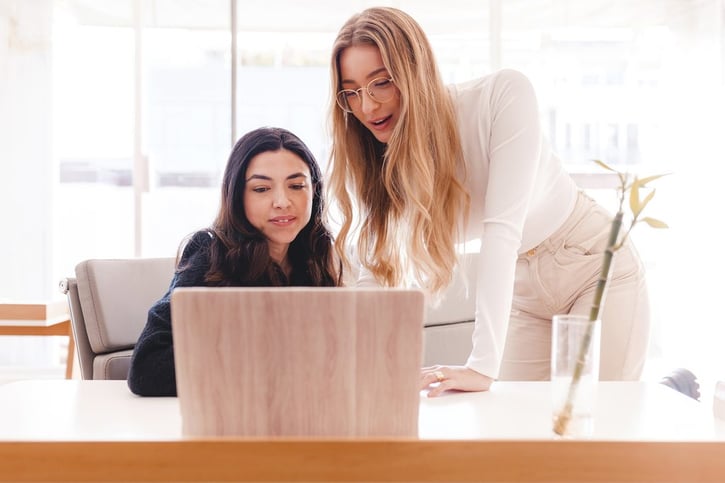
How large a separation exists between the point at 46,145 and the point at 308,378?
3.87 metres

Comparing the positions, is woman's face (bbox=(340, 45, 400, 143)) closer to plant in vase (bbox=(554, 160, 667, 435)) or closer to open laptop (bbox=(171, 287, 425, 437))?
plant in vase (bbox=(554, 160, 667, 435))

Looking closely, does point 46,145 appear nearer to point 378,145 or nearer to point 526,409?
point 378,145

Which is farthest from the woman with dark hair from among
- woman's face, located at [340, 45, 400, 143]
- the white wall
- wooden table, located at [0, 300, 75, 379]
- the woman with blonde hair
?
the white wall

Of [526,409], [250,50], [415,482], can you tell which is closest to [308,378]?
[415,482]

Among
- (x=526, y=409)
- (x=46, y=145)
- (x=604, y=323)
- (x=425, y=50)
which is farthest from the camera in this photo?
(x=46, y=145)

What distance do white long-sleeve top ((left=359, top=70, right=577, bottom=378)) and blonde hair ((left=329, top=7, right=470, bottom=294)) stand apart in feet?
0.15

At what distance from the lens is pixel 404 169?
1.53m

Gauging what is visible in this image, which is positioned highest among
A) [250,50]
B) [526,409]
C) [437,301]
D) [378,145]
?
[250,50]

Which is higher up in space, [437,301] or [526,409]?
[437,301]

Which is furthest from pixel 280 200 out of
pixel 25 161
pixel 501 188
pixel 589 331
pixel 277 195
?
pixel 25 161

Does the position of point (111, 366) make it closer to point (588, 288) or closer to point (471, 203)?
point (471, 203)

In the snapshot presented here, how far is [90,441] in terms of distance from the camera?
0.88 metres

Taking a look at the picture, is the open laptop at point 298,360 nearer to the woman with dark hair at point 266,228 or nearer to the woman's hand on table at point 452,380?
→ the woman's hand on table at point 452,380

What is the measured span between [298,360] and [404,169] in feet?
2.41
